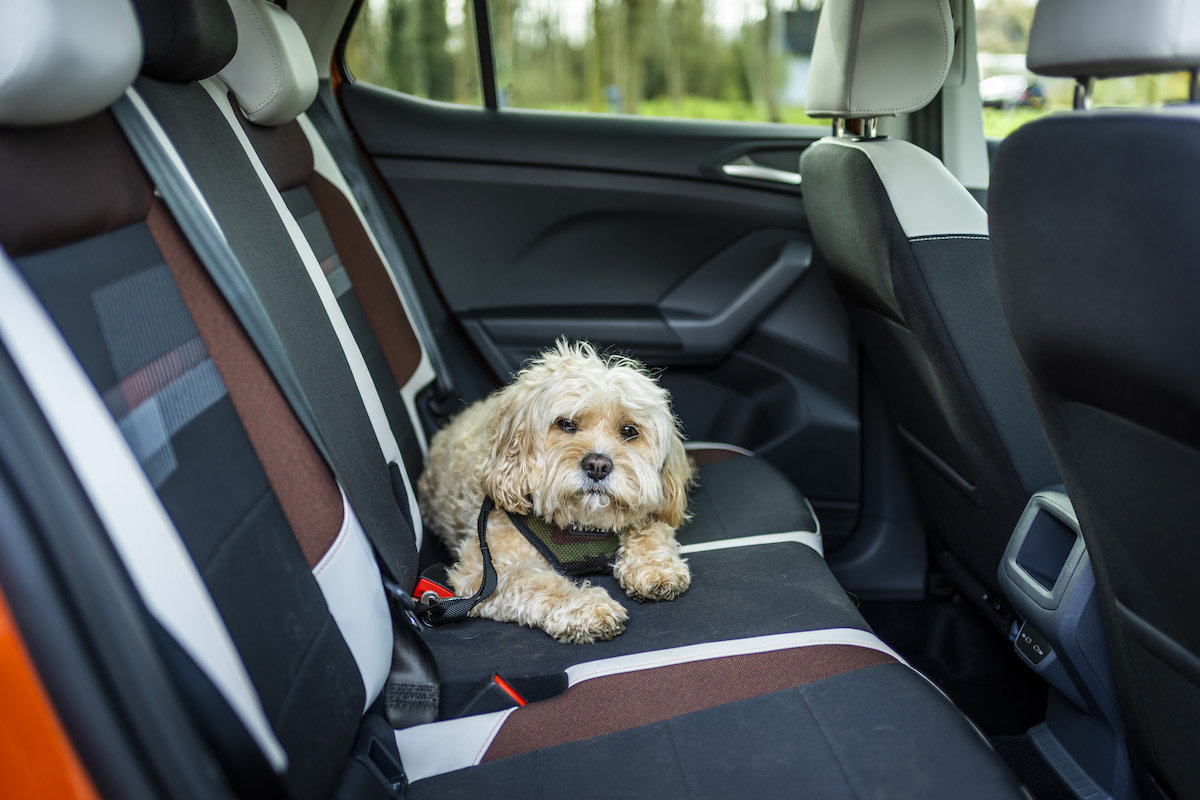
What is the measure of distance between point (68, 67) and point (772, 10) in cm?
321

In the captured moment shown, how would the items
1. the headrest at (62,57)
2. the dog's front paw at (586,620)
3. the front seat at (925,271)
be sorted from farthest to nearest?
the front seat at (925,271)
the dog's front paw at (586,620)
the headrest at (62,57)

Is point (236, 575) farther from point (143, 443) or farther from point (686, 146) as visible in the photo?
point (686, 146)

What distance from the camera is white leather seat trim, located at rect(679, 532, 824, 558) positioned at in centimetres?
242

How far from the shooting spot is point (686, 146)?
349 cm

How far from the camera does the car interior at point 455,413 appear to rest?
3.55 ft

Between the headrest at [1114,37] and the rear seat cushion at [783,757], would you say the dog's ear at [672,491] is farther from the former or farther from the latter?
the headrest at [1114,37]

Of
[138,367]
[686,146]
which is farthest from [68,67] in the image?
[686,146]

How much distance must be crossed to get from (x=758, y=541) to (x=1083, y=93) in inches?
50.8

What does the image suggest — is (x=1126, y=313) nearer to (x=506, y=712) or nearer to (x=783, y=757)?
(x=783, y=757)

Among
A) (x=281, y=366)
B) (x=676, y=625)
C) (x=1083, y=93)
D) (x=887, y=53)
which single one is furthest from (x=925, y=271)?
(x=281, y=366)

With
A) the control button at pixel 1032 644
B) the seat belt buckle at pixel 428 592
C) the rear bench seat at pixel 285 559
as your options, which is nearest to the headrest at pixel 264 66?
the rear bench seat at pixel 285 559

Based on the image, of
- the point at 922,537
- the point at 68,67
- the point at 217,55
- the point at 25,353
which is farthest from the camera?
the point at 922,537

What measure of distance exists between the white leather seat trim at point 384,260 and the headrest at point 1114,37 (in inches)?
74.5

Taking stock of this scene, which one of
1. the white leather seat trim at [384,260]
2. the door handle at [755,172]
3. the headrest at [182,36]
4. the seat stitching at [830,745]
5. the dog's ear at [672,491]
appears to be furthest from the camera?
the door handle at [755,172]
